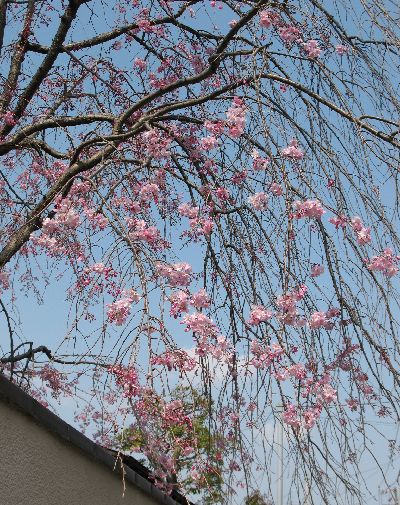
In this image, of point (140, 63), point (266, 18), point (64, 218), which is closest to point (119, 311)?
point (64, 218)

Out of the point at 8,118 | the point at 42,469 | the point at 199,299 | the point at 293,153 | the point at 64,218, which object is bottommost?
the point at 42,469

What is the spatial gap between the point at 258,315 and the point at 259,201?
2.50ft

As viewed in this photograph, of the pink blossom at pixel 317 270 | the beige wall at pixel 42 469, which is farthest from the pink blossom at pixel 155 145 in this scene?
the beige wall at pixel 42 469

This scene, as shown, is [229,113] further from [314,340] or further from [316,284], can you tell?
[314,340]

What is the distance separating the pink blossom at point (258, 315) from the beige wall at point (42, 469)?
3.42 feet

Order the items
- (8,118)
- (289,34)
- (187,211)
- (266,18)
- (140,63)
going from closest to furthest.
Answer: (187,211), (266,18), (289,34), (8,118), (140,63)

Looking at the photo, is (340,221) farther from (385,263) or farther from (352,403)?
(352,403)

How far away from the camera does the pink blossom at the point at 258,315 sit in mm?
3873

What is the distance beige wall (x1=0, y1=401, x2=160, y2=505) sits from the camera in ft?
9.71

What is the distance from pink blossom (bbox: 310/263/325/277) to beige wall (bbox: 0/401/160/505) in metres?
1.46

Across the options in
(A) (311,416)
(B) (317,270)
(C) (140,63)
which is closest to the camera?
(A) (311,416)

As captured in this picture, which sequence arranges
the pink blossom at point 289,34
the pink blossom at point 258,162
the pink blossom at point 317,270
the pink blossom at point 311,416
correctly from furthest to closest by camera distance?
1. the pink blossom at point 289,34
2. the pink blossom at point 258,162
3. the pink blossom at point 317,270
4. the pink blossom at point 311,416

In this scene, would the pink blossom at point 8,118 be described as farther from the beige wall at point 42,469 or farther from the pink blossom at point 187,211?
the beige wall at point 42,469

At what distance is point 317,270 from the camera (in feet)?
13.3
